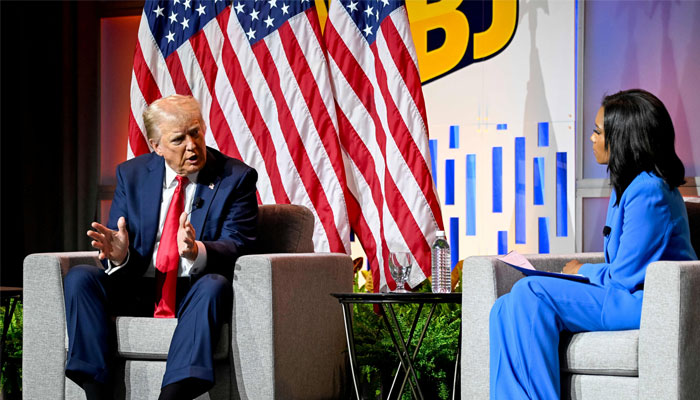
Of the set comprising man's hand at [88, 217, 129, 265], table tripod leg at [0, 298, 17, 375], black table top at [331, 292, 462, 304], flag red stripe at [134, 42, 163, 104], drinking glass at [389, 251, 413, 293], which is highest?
flag red stripe at [134, 42, 163, 104]

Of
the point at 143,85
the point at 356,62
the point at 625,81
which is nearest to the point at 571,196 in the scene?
the point at 625,81

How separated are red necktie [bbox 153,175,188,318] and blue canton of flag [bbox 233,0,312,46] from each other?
1580 mm

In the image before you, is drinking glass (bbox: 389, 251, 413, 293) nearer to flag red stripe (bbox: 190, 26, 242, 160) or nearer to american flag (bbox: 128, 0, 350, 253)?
american flag (bbox: 128, 0, 350, 253)

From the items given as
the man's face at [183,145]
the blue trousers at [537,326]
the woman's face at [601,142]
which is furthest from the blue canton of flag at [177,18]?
the blue trousers at [537,326]

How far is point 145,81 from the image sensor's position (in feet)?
15.3

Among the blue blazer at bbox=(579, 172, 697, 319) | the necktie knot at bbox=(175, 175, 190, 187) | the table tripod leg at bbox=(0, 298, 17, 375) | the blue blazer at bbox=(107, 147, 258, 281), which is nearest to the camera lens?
the blue blazer at bbox=(579, 172, 697, 319)

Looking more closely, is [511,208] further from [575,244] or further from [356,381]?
[356,381]

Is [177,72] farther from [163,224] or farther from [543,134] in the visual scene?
[543,134]

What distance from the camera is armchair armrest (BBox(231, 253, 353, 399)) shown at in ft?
9.48

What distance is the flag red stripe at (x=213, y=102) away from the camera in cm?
452

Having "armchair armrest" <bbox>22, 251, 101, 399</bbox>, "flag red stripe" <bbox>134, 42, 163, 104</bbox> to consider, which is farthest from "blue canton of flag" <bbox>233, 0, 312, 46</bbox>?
"armchair armrest" <bbox>22, 251, 101, 399</bbox>

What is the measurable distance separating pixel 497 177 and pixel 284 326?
7.27 ft

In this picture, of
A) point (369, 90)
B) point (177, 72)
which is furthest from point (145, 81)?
point (369, 90)

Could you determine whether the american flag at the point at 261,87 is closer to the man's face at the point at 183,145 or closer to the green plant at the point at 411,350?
the green plant at the point at 411,350
